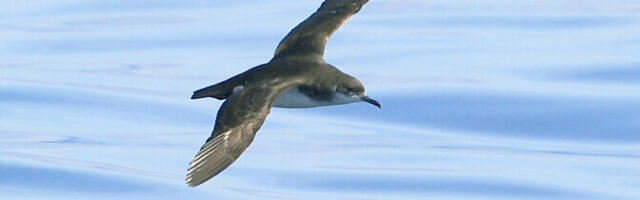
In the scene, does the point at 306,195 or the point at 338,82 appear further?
the point at 306,195

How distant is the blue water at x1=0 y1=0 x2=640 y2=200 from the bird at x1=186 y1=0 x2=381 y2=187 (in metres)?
1.25

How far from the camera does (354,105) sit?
15.0 meters

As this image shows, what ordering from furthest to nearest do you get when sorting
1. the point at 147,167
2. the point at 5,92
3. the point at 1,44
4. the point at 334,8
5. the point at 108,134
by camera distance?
the point at 1,44, the point at 5,92, the point at 108,134, the point at 147,167, the point at 334,8

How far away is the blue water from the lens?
42.5ft

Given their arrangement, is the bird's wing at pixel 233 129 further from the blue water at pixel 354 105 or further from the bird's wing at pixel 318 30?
the blue water at pixel 354 105

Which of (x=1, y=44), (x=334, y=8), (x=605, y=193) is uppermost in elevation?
(x=1, y=44)

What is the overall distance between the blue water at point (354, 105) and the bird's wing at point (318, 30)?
120 centimetres

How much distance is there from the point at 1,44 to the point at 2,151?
394 cm

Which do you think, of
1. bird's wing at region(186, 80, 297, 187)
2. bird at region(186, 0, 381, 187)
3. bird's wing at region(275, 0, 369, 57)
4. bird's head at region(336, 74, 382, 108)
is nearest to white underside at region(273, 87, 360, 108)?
bird at region(186, 0, 381, 187)

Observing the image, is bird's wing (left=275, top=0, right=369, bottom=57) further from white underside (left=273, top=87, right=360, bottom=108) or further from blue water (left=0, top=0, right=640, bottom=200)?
blue water (left=0, top=0, right=640, bottom=200)

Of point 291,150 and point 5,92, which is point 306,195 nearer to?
point 291,150

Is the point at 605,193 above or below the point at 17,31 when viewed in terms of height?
below

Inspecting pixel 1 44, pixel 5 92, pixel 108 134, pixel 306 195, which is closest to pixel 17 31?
pixel 1 44

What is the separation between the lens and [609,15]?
18.4 m
